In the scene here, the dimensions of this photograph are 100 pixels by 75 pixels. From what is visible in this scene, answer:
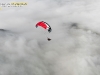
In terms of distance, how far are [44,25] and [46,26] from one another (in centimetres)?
136

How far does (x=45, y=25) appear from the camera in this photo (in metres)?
91.4

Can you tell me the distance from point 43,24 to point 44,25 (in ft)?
2.76

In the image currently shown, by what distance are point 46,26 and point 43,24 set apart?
2.18 m

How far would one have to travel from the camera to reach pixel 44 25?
3600 inches

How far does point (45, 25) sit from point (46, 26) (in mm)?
983

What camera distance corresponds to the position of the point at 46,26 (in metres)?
90.8

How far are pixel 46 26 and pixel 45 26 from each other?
0.55 metres

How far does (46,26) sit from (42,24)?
2545 millimetres

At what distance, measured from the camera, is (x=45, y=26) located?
90.9 metres

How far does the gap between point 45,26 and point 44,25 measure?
35.6 inches
